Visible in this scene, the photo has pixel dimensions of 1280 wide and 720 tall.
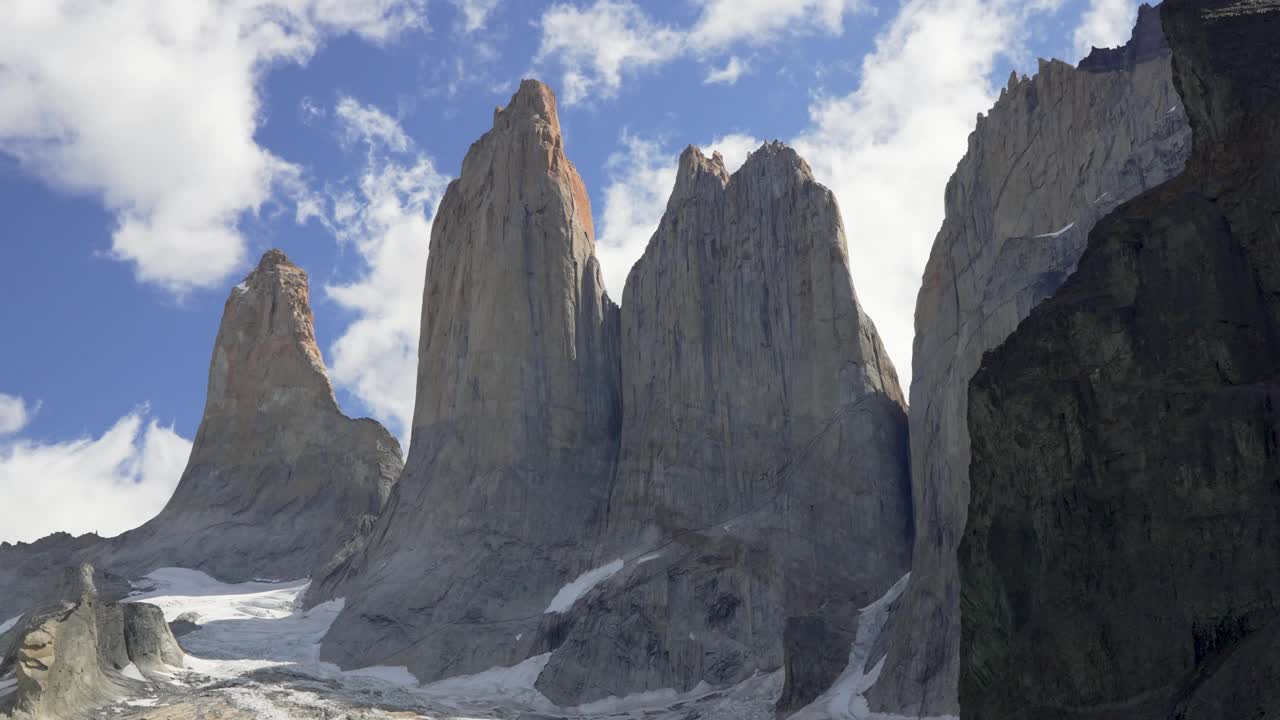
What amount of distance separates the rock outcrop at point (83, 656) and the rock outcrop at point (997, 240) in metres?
24.4

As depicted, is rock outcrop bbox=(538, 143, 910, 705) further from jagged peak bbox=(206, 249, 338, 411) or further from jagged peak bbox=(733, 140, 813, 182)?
jagged peak bbox=(206, 249, 338, 411)

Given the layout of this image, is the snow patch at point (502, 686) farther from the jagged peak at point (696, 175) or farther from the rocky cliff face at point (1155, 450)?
the rocky cliff face at point (1155, 450)

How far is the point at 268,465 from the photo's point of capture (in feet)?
274

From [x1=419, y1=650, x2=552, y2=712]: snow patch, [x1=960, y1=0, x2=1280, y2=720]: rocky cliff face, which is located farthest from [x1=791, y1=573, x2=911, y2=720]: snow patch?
[x1=960, y1=0, x2=1280, y2=720]: rocky cliff face

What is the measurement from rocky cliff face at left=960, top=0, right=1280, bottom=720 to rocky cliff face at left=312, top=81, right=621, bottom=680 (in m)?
39.6

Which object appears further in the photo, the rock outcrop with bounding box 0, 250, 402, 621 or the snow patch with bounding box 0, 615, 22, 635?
the rock outcrop with bounding box 0, 250, 402, 621

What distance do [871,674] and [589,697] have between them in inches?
414

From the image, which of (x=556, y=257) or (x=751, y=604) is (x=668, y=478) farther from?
(x=556, y=257)

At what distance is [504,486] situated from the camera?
67.2m

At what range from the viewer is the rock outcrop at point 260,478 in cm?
7856

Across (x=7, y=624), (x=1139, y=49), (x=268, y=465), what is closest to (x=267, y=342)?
(x=268, y=465)

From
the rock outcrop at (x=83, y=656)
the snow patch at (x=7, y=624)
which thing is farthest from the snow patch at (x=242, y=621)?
the snow patch at (x=7, y=624)

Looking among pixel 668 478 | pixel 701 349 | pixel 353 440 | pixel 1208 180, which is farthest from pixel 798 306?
pixel 1208 180

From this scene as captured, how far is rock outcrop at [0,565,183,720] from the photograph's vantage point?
1939 inches
